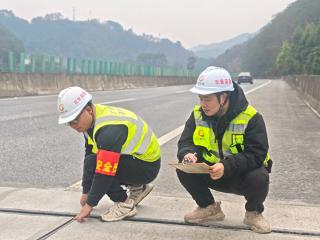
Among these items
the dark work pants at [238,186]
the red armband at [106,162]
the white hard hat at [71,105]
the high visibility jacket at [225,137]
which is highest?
the white hard hat at [71,105]

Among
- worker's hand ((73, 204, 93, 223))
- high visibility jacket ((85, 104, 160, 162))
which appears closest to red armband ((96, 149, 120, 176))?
high visibility jacket ((85, 104, 160, 162))

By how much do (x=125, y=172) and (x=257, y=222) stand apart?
1.13 metres

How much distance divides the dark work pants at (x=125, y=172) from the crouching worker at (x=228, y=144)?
0.39 meters

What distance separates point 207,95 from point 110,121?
30.8 inches

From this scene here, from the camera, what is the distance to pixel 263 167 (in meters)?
3.98

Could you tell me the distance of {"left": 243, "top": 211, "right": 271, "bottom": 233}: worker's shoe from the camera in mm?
3977

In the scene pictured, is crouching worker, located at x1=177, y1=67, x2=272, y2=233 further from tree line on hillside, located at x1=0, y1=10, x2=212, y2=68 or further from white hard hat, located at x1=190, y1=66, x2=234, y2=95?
tree line on hillside, located at x1=0, y1=10, x2=212, y2=68

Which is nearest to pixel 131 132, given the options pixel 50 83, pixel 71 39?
pixel 50 83

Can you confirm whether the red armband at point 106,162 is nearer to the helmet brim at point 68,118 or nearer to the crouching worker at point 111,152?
the crouching worker at point 111,152

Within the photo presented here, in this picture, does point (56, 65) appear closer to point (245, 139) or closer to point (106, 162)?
point (106, 162)

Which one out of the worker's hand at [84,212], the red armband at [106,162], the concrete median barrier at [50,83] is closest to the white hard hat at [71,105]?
the red armband at [106,162]

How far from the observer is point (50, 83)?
2322 centimetres

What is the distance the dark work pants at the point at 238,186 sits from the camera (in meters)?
3.90

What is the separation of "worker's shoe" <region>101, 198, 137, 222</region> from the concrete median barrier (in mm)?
15839
